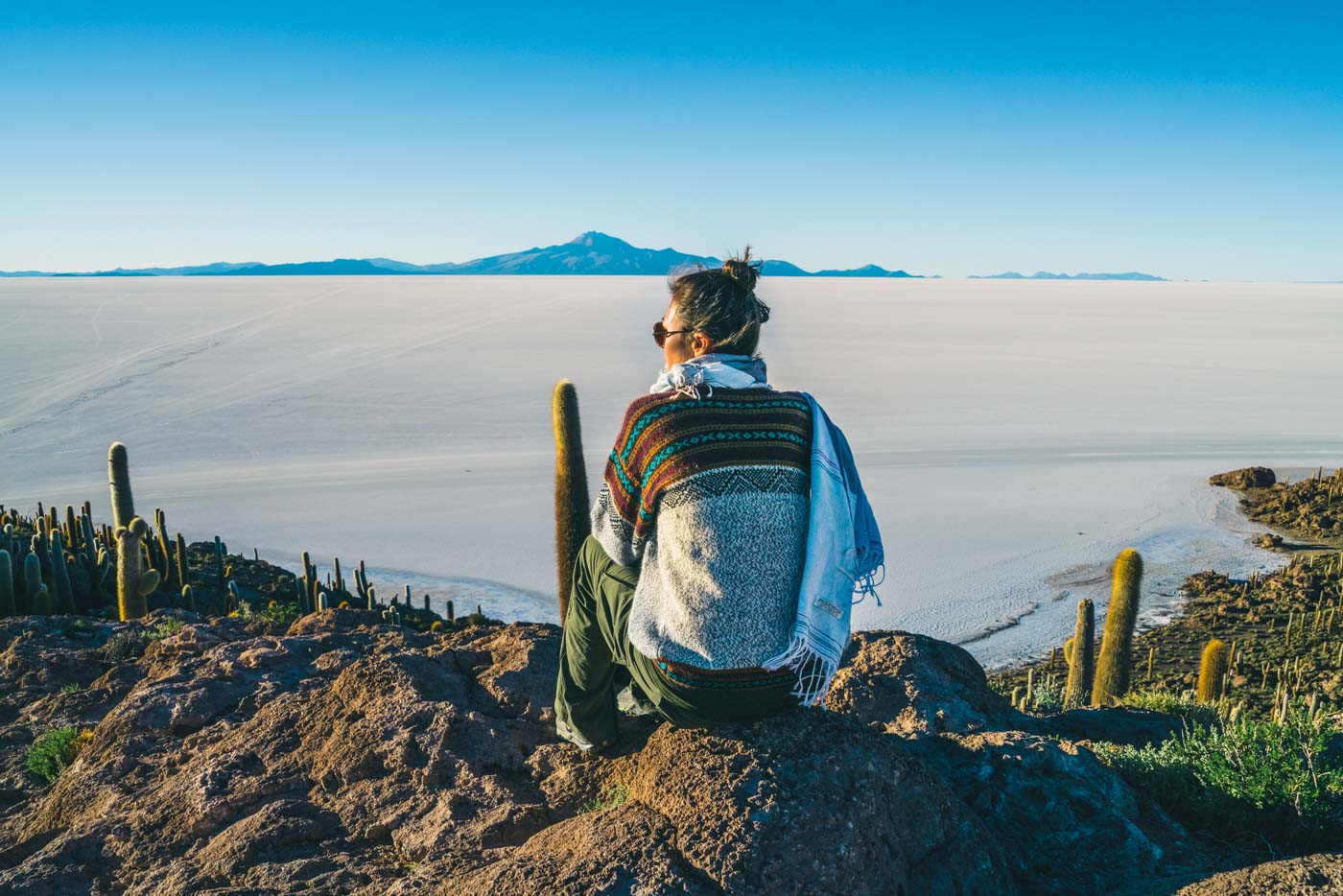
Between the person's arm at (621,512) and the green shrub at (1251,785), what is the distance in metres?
2.27

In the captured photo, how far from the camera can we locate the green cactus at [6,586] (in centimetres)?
841

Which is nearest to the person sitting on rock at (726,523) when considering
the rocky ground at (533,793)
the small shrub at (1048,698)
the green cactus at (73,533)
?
the rocky ground at (533,793)

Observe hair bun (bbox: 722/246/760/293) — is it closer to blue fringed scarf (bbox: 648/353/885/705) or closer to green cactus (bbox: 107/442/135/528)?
blue fringed scarf (bbox: 648/353/885/705)

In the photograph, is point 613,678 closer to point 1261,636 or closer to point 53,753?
point 53,753

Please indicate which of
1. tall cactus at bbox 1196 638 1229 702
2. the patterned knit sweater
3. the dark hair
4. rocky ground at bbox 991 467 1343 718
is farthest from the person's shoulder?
tall cactus at bbox 1196 638 1229 702

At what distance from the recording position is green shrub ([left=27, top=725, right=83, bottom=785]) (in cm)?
412

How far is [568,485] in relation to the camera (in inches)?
427

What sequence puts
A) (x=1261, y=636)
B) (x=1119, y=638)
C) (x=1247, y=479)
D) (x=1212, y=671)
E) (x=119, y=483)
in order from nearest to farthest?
(x=1119, y=638) < (x=1212, y=671) < (x=119, y=483) < (x=1261, y=636) < (x=1247, y=479)

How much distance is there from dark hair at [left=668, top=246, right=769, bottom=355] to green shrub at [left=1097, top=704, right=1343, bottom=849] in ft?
7.85

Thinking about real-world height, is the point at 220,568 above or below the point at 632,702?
below

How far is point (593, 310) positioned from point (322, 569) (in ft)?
223

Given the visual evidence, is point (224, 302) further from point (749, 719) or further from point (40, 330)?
point (749, 719)

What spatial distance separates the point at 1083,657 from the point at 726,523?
943cm

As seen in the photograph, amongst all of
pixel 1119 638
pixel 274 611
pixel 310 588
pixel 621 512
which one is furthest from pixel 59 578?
pixel 1119 638
